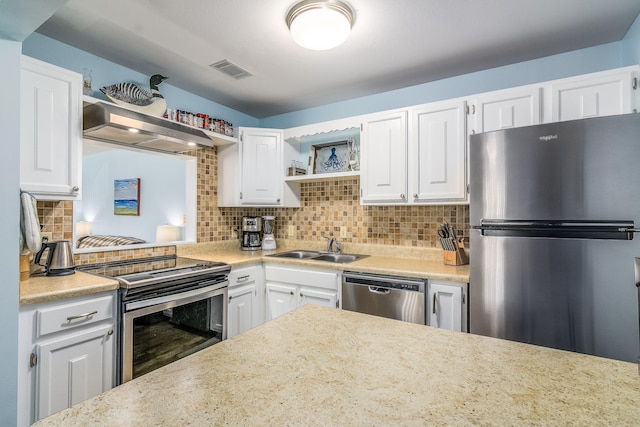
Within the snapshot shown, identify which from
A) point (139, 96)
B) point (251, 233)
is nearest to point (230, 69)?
point (139, 96)

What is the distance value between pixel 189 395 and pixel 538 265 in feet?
5.51

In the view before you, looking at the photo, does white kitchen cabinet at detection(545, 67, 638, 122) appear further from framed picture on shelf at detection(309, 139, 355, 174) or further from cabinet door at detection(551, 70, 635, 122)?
framed picture on shelf at detection(309, 139, 355, 174)

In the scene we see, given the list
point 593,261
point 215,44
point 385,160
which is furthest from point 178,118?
point 593,261

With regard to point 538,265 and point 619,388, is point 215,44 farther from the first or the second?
point 619,388

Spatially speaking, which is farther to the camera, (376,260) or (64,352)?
(376,260)

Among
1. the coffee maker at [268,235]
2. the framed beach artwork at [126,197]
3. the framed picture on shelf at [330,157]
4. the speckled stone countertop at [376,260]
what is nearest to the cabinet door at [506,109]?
the speckled stone countertop at [376,260]

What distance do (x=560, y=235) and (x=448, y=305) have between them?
742 mm

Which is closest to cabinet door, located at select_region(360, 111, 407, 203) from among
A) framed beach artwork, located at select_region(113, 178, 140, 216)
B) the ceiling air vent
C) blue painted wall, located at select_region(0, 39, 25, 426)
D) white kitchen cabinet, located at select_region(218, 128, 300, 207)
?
white kitchen cabinet, located at select_region(218, 128, 300, 207)

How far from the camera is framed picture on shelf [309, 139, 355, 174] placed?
3031 millimetres

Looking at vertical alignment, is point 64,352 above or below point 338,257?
below

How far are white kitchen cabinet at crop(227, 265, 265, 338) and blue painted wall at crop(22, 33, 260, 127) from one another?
1568 millimetres

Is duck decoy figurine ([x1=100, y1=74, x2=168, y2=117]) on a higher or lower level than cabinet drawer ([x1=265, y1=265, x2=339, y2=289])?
higher

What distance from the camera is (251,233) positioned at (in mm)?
3271

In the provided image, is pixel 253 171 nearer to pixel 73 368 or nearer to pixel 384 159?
pixel 384 159
